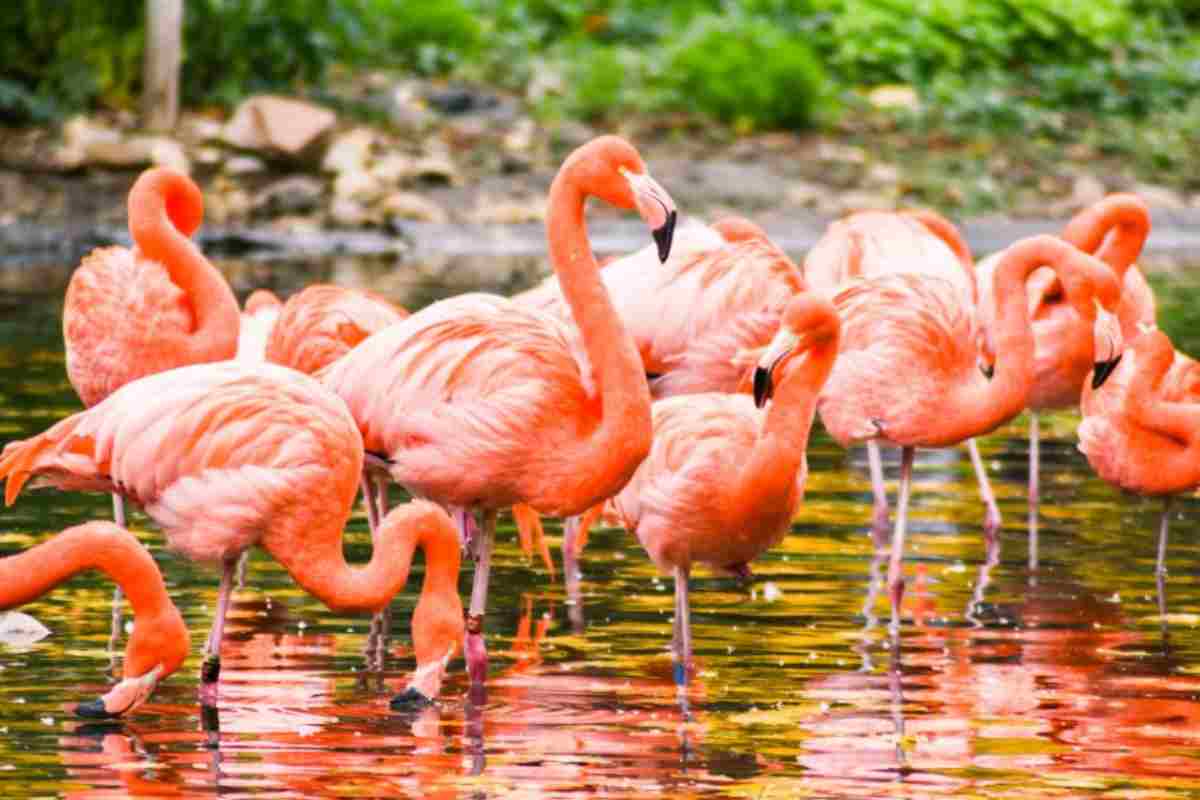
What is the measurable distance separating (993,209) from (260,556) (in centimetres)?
1227

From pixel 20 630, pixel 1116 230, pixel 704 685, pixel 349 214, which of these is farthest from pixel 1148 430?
pixel 349 214

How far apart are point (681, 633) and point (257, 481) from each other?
133cm

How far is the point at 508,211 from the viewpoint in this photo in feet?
65.3

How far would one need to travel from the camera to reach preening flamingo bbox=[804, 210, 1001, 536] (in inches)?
375

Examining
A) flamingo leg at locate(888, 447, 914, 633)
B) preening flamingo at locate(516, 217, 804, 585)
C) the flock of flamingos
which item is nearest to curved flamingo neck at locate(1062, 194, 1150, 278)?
the flock of flamingos

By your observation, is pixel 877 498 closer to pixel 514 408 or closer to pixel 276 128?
pixel 514 408

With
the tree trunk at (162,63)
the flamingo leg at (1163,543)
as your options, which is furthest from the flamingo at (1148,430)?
the tree trunk at (162,63)

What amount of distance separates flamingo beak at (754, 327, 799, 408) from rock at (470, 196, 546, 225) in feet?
42.6

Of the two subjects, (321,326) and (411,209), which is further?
(411,209)

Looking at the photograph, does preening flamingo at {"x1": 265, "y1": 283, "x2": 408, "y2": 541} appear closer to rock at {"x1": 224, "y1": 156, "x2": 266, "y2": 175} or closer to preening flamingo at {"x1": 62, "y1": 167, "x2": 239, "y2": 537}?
preening flamingo at {"x1": 62, "y1": 167, "x2": 239, "y2": 537}

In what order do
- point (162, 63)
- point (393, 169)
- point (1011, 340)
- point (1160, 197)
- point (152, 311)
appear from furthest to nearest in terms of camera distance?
point (1160, 197)
point (393, 169)
point (162, 63)
point (152, 311)
point (1011, 340)

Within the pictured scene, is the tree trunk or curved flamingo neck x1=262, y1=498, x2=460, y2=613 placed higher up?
curved flamingo neck x1=262, y1=498, x2=460, y2=613

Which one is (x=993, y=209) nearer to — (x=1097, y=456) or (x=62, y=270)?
(x=62, y=270)

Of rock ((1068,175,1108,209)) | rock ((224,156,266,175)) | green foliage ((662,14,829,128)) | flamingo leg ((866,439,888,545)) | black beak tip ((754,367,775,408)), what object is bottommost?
rock ((224,156,266,175))
